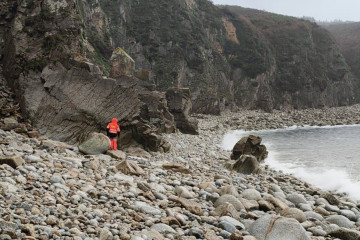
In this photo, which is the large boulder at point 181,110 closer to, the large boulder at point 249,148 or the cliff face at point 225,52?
the large boulder at point 249,148

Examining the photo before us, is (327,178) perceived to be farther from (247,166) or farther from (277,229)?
(277,229)

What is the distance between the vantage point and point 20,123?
1534 cm

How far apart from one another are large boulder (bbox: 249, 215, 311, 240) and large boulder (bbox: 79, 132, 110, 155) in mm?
7670

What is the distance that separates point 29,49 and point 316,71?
10216cm

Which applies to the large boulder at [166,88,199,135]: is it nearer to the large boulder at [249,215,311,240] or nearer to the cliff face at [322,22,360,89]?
the large boulder at [249,215,311,240]

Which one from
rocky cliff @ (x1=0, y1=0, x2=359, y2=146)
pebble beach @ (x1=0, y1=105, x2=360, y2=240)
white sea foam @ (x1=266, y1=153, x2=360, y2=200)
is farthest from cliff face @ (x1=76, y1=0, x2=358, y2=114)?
pebble beach @ (x1=0, y1=105, x2=360, y2=240)

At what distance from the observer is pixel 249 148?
21.0 metres

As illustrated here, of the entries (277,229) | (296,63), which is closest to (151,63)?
(296,63)

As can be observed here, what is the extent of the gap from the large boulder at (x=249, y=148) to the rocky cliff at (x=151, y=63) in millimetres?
4866

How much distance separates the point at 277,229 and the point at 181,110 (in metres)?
32.9

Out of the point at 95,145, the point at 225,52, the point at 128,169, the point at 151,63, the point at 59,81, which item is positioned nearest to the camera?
the point at 128,169

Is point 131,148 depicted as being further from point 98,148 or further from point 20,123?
point 20,123

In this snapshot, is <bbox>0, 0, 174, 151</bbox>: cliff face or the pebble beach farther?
<bbox>0, 0, 174, 151</bbox>: cliff face

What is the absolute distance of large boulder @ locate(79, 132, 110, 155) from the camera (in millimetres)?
13000
